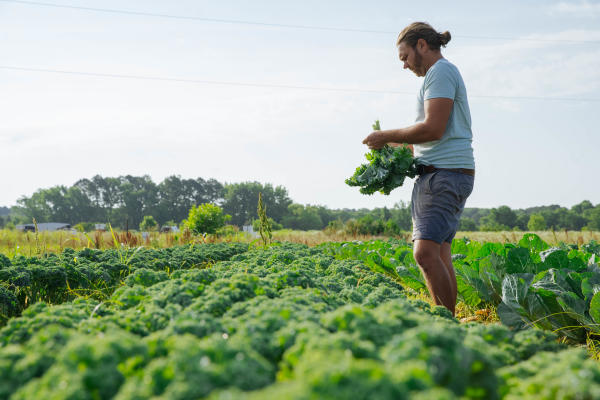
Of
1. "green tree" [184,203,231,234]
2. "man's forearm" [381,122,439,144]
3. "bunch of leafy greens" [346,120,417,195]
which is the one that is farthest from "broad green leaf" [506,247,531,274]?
"green tree" [184,203,231,234]

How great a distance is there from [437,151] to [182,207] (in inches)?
3536

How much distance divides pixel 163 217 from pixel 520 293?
3415 inches

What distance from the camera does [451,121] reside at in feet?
11.2

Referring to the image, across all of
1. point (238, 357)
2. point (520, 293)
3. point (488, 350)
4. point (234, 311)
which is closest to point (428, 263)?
point (520, 293)

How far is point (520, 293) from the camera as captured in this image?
353 centimetres

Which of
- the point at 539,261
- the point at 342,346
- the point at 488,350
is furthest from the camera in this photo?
the point at 539,261

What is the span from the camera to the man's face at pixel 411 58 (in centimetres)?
359

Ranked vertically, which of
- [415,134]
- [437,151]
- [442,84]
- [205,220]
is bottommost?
[205,220]

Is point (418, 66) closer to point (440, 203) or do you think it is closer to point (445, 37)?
point (445, 37)

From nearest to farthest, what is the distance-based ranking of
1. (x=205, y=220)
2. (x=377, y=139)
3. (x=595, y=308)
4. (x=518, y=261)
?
(x=595, y=308) < (x=377, y=139) < (x=518, y=261) < (x=205, y=220)

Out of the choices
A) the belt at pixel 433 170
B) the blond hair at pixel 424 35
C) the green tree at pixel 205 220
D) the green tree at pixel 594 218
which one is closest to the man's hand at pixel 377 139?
the belt at pixel 433 170

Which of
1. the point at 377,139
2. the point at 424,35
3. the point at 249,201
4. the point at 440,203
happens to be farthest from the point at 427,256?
the point at 249,201

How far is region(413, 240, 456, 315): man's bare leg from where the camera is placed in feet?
10.9

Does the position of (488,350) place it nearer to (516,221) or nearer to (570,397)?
(570,397)
